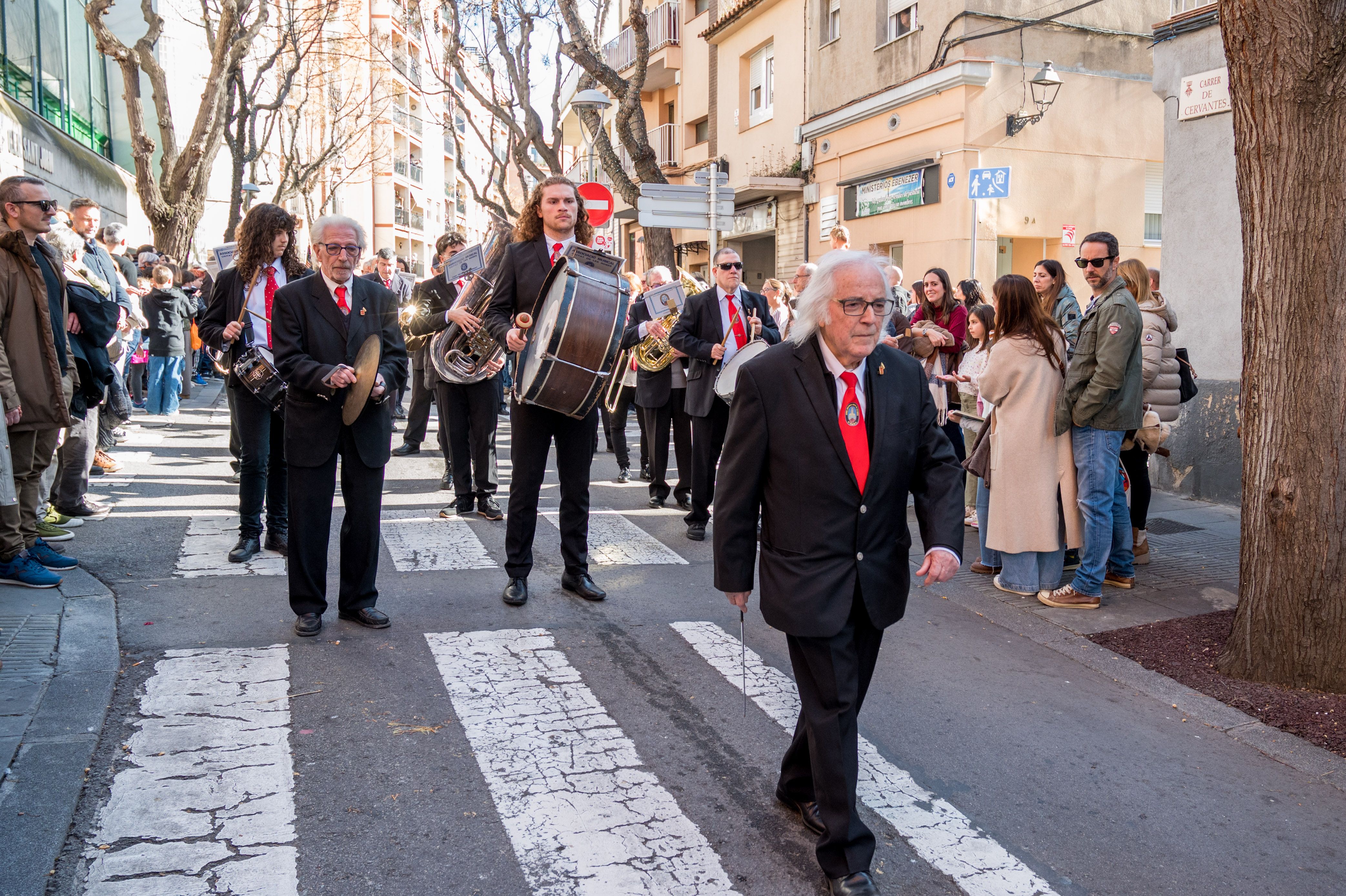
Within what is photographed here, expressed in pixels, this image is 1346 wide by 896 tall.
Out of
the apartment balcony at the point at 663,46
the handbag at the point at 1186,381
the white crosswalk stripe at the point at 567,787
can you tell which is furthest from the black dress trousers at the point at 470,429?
the apartment balcony at the point at 663,46

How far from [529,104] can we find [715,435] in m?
15.4

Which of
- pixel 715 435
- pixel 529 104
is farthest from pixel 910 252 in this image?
pixel 715 435

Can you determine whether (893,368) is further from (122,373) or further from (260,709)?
(122,373)

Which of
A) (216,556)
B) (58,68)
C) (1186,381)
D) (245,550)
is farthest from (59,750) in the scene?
(58,68)

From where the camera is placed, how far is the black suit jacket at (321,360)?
531 cm

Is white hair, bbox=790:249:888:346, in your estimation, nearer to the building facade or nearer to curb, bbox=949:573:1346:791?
curb, bbox=949:573:1346:791

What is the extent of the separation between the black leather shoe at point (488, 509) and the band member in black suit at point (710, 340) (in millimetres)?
1515

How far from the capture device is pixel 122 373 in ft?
36.7

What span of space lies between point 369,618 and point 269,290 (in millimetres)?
2504

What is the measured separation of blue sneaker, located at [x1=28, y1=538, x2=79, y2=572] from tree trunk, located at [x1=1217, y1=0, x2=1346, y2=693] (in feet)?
21.0

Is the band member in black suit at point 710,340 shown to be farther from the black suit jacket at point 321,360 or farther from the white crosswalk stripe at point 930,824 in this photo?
the white crosswalk stripe at point 930,824

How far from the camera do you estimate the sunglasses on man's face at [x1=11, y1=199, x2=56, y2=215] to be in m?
5.92

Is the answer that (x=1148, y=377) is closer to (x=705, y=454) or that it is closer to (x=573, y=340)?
(x=705, y=454)

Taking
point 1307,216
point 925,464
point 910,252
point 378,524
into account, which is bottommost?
point 378,524
